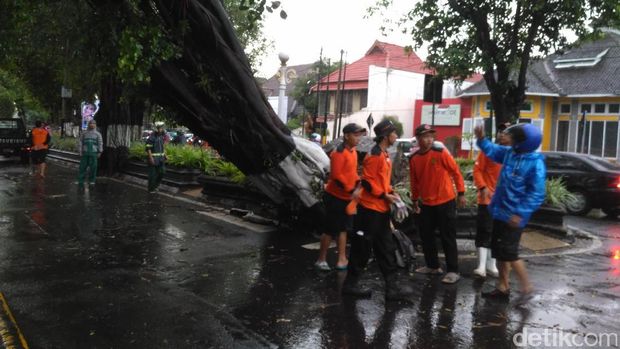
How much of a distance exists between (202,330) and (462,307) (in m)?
2.48

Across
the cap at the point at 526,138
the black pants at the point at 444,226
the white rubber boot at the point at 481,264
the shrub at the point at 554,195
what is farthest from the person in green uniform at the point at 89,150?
the cap at the point at 526,138

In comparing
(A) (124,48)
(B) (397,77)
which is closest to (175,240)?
(A) (124,48)

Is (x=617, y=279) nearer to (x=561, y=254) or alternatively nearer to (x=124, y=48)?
(x=561, y=254)

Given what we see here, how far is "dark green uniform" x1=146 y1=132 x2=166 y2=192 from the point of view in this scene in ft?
42.6

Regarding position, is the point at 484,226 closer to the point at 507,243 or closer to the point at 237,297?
the point at 507,243

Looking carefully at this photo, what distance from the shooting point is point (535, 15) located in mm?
11547

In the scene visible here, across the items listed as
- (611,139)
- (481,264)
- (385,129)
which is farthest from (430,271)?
(611,139)

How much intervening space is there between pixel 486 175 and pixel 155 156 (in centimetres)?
889

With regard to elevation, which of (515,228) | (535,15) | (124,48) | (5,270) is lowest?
(5,270)

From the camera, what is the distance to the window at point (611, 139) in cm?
2928

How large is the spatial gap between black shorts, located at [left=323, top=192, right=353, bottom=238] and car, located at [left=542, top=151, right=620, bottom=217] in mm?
8568

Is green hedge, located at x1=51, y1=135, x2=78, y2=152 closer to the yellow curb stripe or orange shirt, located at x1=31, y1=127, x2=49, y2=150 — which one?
orange shirt, located at x1=31, y1=127, x2=49, y2=150

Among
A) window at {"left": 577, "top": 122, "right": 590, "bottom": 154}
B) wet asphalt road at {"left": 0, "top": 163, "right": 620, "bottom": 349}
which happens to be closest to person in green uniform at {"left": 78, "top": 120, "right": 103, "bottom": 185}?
wet asphalt road at {"left": 0, "top": 163, "right": 620, "bottom": 349}

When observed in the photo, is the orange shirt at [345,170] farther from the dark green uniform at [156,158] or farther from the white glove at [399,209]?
the dark green uniform at [156,158]
